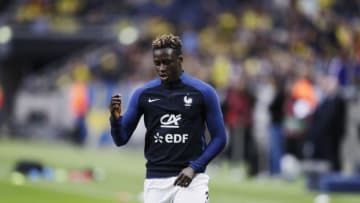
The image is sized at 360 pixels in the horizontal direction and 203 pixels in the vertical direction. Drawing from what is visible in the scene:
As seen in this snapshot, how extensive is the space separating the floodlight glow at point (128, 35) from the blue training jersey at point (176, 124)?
26.6 meters

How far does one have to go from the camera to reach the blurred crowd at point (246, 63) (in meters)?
21.6

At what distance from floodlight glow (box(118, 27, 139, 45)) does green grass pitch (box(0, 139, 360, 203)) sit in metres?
8.15

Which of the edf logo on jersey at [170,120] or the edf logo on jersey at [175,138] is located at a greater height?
the edf logo on jersey at [170,120]

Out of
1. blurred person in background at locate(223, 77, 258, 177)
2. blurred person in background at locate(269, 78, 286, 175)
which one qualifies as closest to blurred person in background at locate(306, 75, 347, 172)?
blurred person in background at locate(269, 78, 286, 175)

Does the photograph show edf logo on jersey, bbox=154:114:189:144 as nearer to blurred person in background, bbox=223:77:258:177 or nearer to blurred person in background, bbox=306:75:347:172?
blurred person in background, bbox=306:75:347:172

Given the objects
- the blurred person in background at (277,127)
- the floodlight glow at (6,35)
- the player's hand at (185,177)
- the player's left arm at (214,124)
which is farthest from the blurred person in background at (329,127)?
the floodlight glow at (6,35)

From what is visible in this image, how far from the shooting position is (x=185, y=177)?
8.75 metres

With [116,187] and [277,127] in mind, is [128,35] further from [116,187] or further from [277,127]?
[116,187]

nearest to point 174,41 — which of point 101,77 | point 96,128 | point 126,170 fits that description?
point 126,170

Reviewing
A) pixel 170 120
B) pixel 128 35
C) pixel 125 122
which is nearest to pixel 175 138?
pixel 170 120

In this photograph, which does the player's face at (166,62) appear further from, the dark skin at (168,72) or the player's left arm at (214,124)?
the player's left arm at (214,124)

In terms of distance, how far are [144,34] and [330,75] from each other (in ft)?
47.4

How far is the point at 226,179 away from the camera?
22.3 meters

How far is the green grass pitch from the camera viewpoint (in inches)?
693
